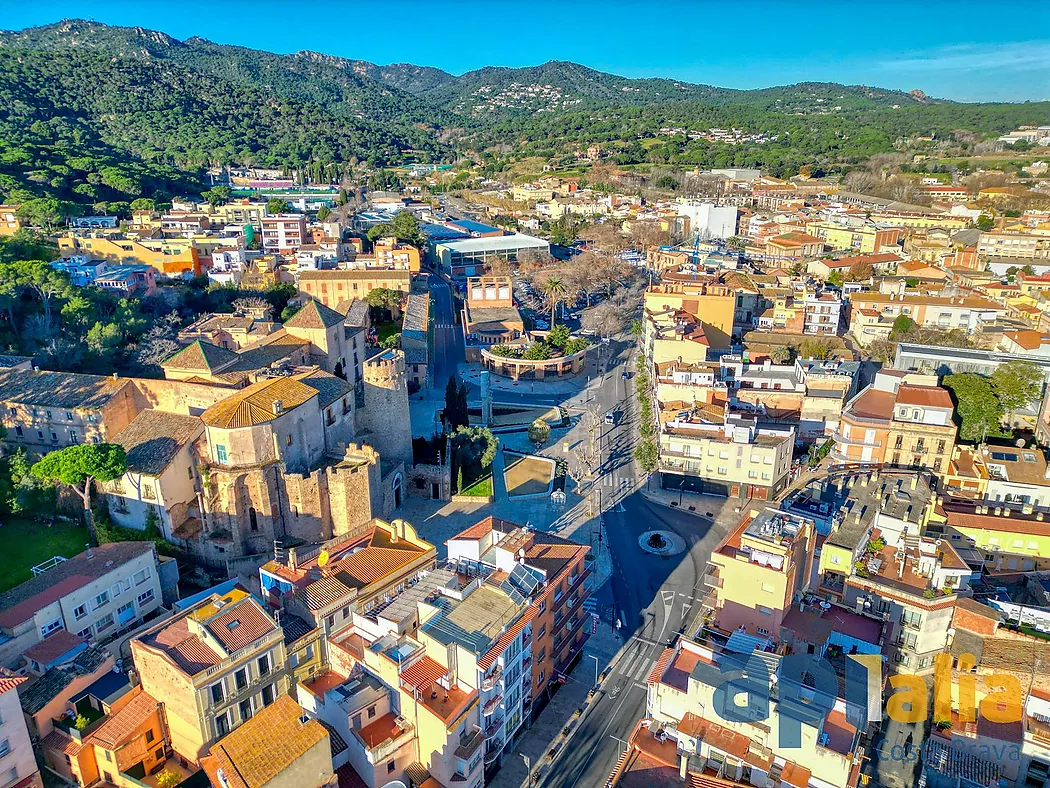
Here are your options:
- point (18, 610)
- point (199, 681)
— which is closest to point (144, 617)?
point (18, 610)

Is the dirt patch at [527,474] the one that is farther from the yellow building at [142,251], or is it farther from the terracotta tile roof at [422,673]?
the yellow building at [142,251]

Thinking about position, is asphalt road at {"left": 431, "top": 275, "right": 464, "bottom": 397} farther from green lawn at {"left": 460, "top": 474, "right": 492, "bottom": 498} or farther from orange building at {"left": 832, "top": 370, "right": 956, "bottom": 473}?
orange building at {"left": 832, "top": 370, "right": 956, "bottom": 473}

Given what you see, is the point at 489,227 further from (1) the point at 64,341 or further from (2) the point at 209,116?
(2) the point at 209,116

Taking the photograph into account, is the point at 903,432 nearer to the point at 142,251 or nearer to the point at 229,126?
the point at 142,251

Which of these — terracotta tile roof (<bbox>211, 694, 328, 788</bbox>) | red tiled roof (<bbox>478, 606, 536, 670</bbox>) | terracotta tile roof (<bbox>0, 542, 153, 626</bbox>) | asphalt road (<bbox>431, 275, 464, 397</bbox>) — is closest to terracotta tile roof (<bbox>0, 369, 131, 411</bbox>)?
terracotta tile roof (<bbox>0, 542, 153, 626</bbox>)

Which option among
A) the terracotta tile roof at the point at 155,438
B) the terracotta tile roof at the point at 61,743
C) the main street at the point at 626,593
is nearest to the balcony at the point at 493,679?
the main street at the point at 626,593
